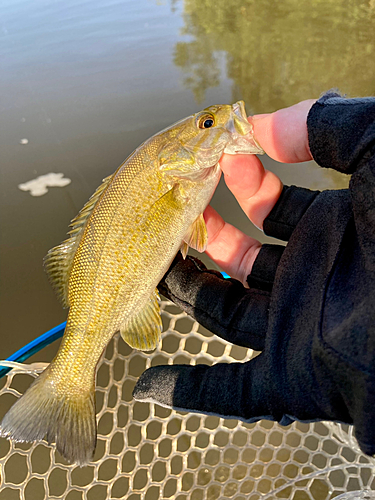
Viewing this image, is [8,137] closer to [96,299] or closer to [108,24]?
[96,299]

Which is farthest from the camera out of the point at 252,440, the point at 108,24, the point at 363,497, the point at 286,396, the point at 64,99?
the point at 108,24

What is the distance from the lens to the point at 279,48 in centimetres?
650

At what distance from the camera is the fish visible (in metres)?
1.69

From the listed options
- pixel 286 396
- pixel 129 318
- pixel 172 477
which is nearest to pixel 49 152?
pixel 129 318

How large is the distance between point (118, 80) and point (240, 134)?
4583 millimetres

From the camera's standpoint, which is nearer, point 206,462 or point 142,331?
point 142,331

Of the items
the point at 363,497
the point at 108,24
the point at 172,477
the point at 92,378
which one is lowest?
the point at 363,497

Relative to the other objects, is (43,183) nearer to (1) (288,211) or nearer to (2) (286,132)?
(1) (288,211)

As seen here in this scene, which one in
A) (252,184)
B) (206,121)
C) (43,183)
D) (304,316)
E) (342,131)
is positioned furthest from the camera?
(43,183)

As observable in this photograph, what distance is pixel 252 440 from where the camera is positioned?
2340 millimetres

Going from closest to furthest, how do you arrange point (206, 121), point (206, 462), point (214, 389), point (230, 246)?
point (214, 389), point (206, 121), point (230, 246), point (206, 462)

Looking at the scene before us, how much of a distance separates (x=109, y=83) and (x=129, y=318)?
478cm

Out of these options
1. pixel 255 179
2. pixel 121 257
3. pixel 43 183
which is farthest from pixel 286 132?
pixel 43 183

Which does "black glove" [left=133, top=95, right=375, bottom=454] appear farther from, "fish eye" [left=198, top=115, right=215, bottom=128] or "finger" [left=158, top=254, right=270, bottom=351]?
"fish eye" [left=198, top=115, right=215, bottom=128]
